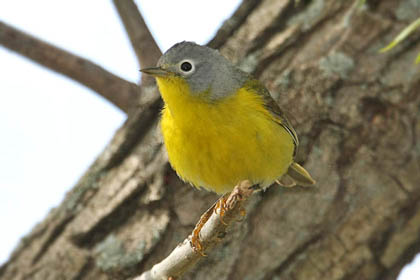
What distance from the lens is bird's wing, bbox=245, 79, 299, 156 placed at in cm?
457

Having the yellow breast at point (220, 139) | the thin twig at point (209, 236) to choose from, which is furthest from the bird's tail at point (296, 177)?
the thin twig at point (209, 236)

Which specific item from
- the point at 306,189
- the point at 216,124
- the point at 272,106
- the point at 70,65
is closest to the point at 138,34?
the point at 70,65

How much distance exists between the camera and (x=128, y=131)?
524 centimetres

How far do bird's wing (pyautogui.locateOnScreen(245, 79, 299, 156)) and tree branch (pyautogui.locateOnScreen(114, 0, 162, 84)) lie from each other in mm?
850

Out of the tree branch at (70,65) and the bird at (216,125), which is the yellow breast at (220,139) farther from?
the tree branch at (70,65)

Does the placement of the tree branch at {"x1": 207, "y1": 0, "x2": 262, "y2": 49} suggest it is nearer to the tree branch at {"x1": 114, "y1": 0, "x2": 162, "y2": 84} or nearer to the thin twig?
the tree branch at {"x1": 114, "y1": 0, "x2": 162, "y2": 84}

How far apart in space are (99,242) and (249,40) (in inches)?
76.9

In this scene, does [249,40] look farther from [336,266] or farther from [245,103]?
[336,266]

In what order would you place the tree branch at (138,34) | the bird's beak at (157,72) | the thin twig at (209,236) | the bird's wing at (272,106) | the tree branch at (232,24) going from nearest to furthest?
the thin twig at (209,236) < the bird's beak at (157,72) < the bird's wing at (272,106) < the tree branch at (138,34) < the tree branch at (232,24)

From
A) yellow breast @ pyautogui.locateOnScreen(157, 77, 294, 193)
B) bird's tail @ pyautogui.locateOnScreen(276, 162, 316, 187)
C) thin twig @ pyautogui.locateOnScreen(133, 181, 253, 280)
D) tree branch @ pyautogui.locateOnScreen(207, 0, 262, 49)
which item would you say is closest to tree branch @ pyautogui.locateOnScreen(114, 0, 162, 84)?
tree branch @ pyautogui.locateOnScreen(207, 0, 262, 49)

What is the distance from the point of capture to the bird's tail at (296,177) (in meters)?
4.85

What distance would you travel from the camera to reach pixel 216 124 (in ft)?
13.3

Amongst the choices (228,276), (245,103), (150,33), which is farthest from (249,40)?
(228,276)

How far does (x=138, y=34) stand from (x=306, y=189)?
1754 millimetres
